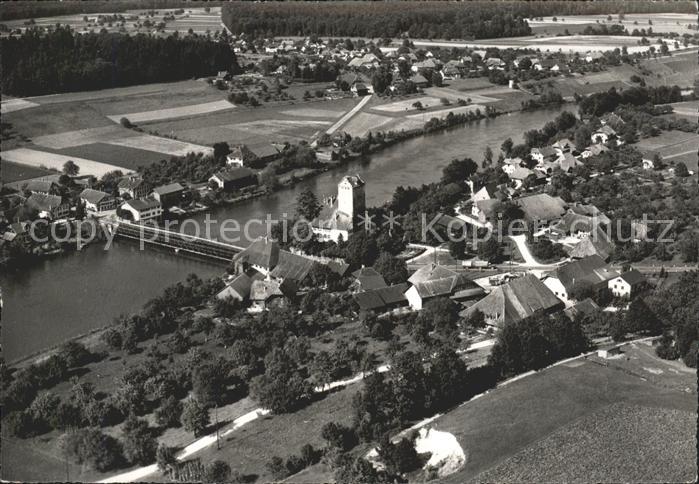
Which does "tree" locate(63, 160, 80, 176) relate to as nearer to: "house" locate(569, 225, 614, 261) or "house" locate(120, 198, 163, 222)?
"house" locate(120, 198, 163, 222)

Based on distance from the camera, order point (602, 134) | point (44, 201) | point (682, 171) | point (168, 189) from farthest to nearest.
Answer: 1. point (602, 134)
2. point (682, 171)
3. point (168, 189)
4. point (44, 201)

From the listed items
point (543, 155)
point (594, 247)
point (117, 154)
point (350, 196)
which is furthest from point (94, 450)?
point (117, 154)

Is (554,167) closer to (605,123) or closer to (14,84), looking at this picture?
(605,123)

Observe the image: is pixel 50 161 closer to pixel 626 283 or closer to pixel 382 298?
Answer: pixel 382 298

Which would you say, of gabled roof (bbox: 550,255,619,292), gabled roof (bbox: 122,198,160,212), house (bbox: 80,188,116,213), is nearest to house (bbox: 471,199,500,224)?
gabled roof (bbox: 550,255,619,292)

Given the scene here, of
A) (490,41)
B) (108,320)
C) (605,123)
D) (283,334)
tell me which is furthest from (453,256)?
(490,41)
